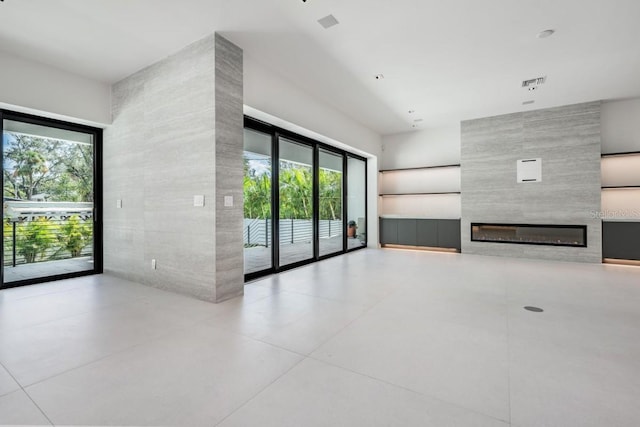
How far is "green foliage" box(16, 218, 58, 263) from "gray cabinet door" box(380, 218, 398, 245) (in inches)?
265

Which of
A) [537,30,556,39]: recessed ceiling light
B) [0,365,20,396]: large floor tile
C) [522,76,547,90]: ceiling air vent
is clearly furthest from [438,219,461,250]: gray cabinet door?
[0,365,20,396]: large floor tile

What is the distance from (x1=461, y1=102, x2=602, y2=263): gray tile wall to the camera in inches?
229

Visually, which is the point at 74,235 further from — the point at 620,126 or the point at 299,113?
the point at 620,126

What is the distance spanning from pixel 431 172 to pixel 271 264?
16.7ft

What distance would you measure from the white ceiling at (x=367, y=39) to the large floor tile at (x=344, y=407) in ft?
10.8

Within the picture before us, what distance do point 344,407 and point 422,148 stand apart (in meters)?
7.32

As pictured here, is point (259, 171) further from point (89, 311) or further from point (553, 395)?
point (553, 395)

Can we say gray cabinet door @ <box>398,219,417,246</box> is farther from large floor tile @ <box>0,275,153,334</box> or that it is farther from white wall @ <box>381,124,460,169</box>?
large floor tile @ <box>0,275,153,334</box>

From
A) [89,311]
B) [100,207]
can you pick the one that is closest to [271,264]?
[89,311]

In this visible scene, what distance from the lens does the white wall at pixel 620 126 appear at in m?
5.71

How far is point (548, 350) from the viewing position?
224cm

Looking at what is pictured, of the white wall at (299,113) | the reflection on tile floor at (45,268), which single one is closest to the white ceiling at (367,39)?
the white wall at (299,113)

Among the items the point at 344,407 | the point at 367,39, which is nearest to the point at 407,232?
the point at 367,39

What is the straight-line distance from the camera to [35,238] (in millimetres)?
4367
